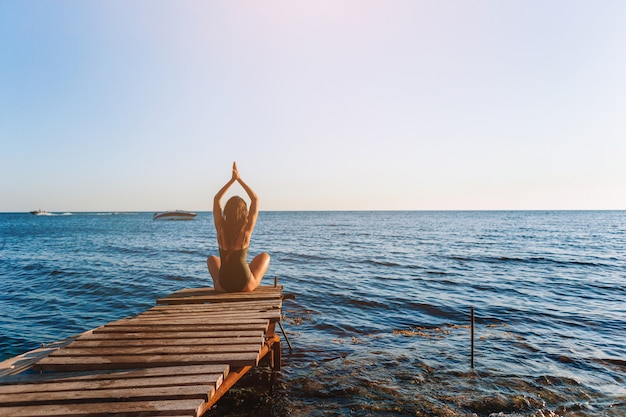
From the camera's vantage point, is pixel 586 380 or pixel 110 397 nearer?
pixel 110 397

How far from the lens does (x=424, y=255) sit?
3297 cm

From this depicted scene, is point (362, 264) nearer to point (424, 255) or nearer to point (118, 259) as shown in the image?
point (424, 255)

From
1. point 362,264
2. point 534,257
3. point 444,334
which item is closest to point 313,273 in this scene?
point 362,264

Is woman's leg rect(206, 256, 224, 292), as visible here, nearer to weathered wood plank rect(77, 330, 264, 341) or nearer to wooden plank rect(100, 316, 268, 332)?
wooden plank rect(100, 316, 268, 332)

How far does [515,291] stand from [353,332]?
1130 centimetres

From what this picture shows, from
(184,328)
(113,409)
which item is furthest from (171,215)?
(113,409)

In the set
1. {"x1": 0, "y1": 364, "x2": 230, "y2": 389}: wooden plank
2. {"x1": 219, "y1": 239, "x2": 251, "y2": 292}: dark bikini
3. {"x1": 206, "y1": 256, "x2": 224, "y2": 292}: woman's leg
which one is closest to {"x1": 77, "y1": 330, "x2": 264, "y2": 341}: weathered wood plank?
{"x1": 0, "y1": 364, "x2": 230, "y2": 389}: wooden plank

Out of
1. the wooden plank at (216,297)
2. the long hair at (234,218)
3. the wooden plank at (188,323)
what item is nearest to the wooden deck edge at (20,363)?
the wooden plank at (188,323)

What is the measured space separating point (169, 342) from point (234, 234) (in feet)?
11.3

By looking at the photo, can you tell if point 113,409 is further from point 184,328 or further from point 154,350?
point 184,328

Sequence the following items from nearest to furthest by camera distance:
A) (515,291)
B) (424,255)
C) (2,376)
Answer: (2,376)
(515,291)
(424,255)

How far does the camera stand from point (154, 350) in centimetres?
517

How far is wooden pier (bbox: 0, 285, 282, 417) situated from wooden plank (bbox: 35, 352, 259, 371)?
0.04 feet

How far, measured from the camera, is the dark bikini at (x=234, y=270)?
8547 mm
